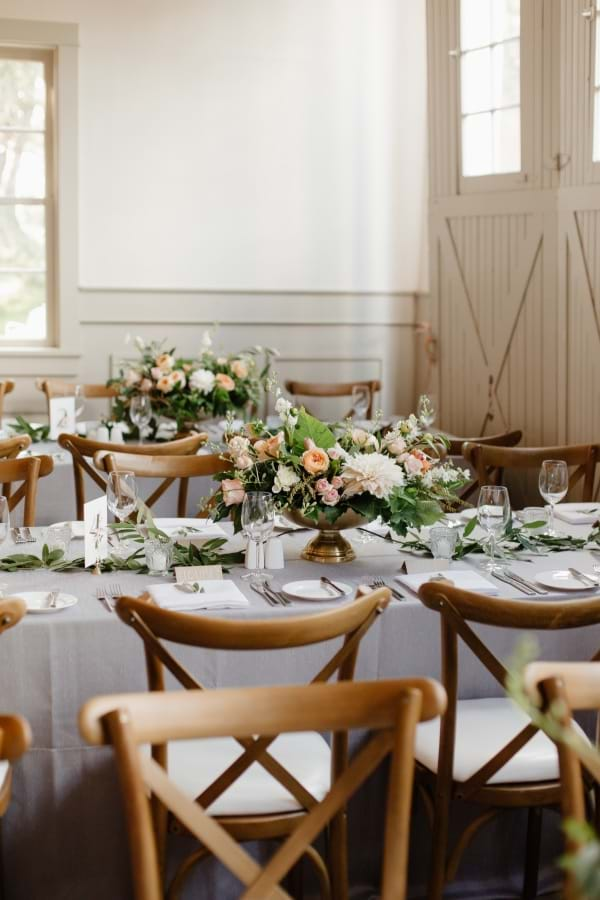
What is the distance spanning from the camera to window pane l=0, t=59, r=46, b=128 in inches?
267

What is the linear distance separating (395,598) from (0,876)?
3.36ft

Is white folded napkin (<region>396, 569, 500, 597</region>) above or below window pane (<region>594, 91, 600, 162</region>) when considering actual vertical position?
below

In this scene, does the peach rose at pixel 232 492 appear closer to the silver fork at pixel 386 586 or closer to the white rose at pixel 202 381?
the silver fork at pixel 386 586

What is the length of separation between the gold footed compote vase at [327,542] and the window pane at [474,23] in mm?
3599

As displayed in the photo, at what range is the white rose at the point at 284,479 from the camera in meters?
2.79

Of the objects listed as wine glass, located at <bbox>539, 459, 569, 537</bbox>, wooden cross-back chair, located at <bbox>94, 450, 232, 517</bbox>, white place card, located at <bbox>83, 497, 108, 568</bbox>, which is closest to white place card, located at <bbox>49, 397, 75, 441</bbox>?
wooden cross-back chair, located at <bbox>94, 450, 232, 517</bbox>

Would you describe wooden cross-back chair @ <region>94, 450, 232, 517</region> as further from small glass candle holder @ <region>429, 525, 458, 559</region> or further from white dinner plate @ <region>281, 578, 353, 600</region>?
white dinner plate @ <region>281, 578, 353, 600</region>

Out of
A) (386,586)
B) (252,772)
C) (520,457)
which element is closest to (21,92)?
(520,457)

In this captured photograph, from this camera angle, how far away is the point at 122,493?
2.88 meters

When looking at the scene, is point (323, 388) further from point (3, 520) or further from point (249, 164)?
point (3, 520)

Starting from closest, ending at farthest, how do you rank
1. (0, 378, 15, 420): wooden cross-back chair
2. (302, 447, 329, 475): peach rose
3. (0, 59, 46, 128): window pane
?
(302, 447, 329, 475): peach rose → (0, 378, 15, 420): wooden cross-back chair → (0, 59, 46, 128): window pane

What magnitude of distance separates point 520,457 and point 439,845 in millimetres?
2026

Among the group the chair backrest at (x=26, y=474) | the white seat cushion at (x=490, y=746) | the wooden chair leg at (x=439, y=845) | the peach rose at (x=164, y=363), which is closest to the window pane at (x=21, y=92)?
the peach rose at (x=164, y=363)

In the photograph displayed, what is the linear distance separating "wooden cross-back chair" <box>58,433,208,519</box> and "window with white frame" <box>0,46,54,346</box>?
2.99m
